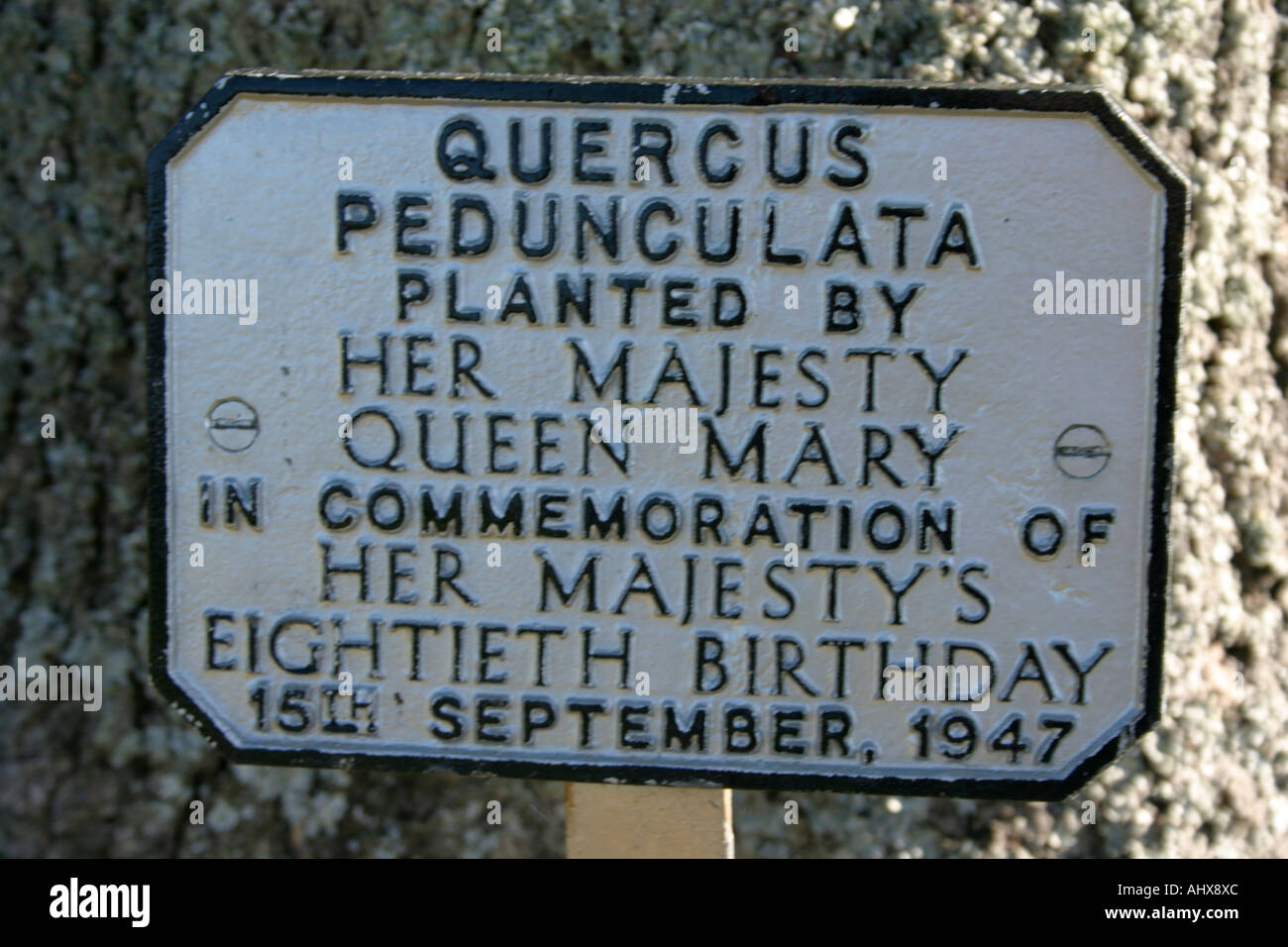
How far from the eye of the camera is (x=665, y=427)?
1.56m

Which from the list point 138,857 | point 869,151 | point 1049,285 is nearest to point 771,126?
point 869,151
